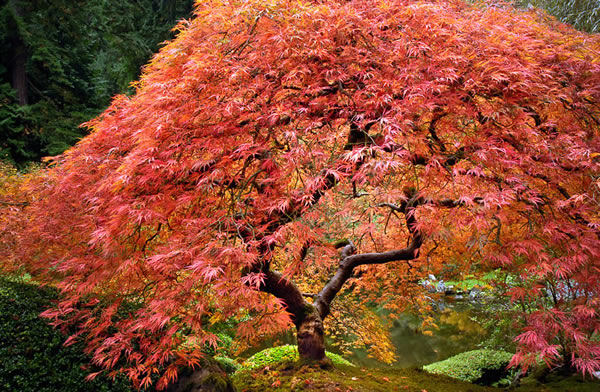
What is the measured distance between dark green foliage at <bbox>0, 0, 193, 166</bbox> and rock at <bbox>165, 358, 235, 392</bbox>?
882 centimetres

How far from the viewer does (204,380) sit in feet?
10.3

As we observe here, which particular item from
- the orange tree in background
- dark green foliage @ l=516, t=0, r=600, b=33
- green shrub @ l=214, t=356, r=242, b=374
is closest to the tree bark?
green shrub @ l=214, t=356, r=242, b=374

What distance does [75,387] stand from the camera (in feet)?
10.3

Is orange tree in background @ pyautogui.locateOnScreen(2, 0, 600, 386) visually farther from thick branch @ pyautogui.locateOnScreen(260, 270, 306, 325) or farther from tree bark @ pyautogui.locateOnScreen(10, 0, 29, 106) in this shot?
tree bark @ pyautogui.locateOnScreen(10, 0, 29, 106)

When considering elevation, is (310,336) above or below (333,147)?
below

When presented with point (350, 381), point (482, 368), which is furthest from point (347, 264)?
point (482, 368)

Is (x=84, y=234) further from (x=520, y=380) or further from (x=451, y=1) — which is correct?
(x=520, y=380)

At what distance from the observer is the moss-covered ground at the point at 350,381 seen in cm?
316

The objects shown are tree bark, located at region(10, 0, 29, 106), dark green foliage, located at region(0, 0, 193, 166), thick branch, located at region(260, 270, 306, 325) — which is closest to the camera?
thick branch, located at region(260, 270, 306, 325)

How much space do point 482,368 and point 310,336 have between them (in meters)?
3.78

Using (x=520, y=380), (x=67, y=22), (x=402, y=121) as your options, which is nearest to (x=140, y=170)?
(x=402, y=121)

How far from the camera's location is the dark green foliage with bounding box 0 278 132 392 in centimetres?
300

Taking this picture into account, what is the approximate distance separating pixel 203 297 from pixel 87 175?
54.6 inches

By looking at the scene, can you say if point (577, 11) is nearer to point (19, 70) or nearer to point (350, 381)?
point (350, 381)
